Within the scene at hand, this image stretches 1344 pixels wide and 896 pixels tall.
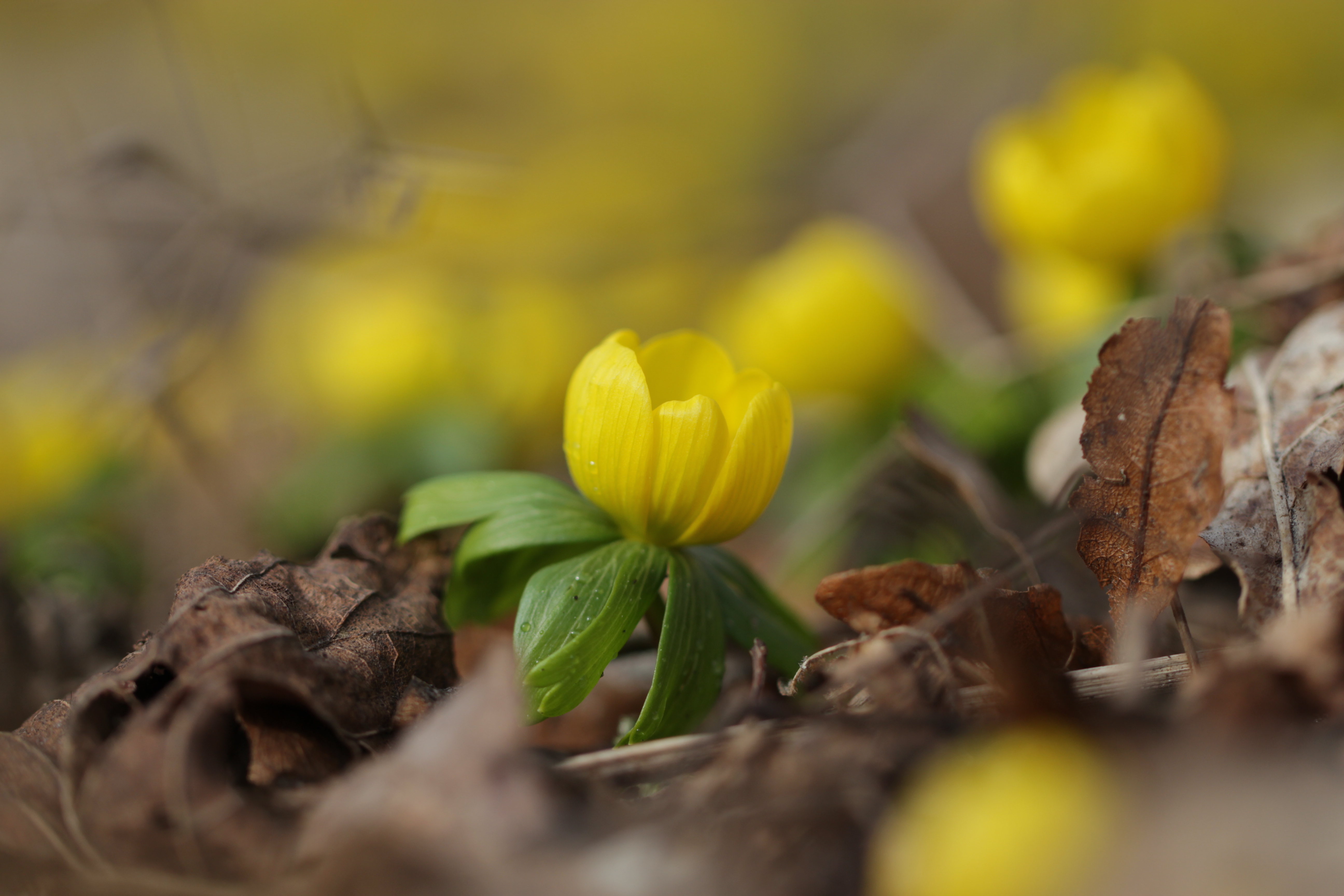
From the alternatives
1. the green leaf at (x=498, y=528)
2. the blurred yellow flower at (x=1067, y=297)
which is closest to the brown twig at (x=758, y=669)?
the green leaf at (x=498, y=528)

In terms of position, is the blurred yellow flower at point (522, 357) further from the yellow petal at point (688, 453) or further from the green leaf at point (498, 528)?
the yellow petal at point (688, 453)

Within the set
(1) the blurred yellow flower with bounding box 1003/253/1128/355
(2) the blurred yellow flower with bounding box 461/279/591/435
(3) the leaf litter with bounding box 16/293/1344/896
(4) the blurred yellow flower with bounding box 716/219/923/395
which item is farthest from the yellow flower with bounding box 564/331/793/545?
(2) the blurred yellow flower with bounding box 461/279/591/435

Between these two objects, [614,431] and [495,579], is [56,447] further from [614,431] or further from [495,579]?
[614,431]

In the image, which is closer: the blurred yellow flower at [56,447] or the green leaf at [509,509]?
the green leaf at [509,509]

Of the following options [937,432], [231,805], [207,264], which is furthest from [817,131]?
[231,805]

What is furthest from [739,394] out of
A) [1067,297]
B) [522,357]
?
[522,357]

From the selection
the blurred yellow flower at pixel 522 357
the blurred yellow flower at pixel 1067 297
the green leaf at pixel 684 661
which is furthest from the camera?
the blurred yellow flower at pixel 522 357

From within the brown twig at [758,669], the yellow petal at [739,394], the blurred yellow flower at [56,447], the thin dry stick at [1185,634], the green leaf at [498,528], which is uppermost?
the blurred yellow flower at [56,447]

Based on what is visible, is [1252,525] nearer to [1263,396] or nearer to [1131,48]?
[1263,396]
